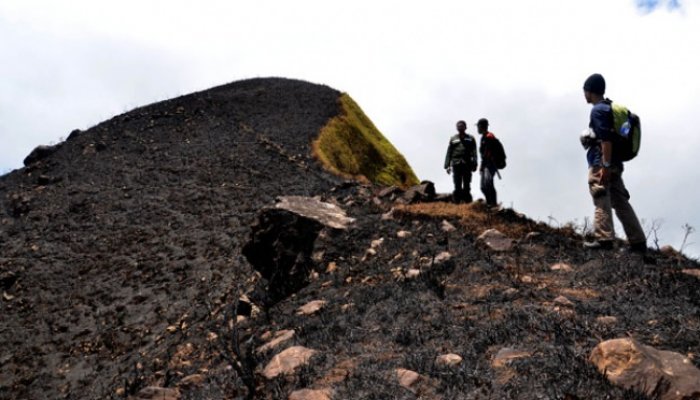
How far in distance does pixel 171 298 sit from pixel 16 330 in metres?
3.40

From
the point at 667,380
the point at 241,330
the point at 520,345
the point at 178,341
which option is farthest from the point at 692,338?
the point at 178,341

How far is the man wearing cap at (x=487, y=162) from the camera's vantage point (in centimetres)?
1073

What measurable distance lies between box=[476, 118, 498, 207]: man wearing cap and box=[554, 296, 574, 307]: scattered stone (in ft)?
16.8

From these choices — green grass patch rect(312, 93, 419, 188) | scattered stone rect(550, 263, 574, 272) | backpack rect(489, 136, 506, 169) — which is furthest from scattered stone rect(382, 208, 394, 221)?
green grass patch rect(312, 93, 419, 188)

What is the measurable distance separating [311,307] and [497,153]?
5.51 m

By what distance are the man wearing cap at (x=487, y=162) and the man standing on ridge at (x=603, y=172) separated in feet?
11.4

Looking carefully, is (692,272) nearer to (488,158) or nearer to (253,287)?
(488,158)

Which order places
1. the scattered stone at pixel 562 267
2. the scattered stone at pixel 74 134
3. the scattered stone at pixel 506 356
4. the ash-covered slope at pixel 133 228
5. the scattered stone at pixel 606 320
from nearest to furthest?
the scattered stone at pixel 506 356
the scattered stone at pixel 606 320
the scattered stone at pixel 562 267
the ash-covered slope at pixel 133 228
the scattered stone at pixel 74 134

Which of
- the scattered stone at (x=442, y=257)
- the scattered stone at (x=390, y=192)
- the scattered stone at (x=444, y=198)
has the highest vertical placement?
the scattered stone at (x=390, y=192)

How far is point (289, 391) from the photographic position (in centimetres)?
459

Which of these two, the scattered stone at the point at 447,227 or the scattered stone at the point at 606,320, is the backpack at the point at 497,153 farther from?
the scattered stone at the point at 606,320

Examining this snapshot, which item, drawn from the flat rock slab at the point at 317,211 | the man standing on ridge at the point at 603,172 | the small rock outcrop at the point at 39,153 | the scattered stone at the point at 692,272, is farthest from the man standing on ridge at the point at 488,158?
the small rock outcrop at the point at 39,153

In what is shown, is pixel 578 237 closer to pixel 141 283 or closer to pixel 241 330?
pixel 241 330

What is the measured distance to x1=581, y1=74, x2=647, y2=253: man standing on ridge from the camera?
22.7 feet
